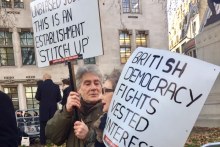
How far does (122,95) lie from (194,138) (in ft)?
19.7

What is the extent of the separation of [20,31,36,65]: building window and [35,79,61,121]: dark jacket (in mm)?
12473

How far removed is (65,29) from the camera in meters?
2.99

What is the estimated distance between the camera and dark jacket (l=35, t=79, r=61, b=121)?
8242mm

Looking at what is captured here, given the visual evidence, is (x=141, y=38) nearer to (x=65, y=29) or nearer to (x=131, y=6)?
(x=131, y=6)

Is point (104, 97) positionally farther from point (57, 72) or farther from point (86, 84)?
point (57, 72)

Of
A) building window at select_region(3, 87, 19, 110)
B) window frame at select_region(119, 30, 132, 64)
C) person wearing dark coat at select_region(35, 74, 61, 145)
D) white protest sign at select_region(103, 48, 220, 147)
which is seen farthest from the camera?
window frame at select_region(119, 30, 132, 64)

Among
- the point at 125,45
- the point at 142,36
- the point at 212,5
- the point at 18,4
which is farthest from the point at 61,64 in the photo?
the point at 212,5

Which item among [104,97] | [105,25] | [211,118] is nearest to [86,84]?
[104,97]

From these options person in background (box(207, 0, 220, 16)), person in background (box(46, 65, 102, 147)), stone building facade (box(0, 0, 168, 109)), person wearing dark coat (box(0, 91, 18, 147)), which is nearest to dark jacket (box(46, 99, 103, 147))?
person in background (box(46, 65, 102, 147))

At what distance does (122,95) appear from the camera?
2.24 meters

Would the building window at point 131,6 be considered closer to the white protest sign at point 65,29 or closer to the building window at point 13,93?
the building window at point 13,93

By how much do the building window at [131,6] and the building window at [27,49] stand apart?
5.72 m

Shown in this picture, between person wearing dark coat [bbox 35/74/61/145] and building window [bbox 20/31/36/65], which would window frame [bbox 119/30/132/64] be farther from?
person wearing dark coat [bbox 35/74/61/145]

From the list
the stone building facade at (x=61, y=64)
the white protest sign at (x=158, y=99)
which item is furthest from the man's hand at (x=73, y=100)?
the stone building facade at (x=61, y=64)
